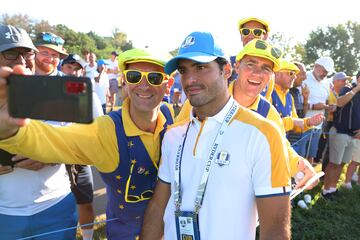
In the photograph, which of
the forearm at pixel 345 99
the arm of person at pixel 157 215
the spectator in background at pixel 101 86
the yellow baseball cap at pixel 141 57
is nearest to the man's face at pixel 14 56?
the yellow baseball cap at pixel 141 57

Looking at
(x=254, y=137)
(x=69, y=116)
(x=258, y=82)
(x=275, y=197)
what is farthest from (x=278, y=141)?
(x=258, y=82)

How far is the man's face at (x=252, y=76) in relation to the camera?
120 inches

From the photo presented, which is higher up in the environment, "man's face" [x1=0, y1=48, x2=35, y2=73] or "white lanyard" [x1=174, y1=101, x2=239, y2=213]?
"man's face" [x1=0, y1=48, x2=35, y2=73]

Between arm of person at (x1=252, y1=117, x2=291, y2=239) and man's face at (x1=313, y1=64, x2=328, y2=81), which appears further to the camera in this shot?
man's face at (x1=313, y1=64, x2=328, y2=81)

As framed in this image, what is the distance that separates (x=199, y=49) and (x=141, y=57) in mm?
484

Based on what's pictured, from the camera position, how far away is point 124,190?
89.2 inches

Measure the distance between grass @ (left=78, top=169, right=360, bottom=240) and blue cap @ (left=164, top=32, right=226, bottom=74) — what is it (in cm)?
310

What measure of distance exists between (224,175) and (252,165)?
0.15 meters

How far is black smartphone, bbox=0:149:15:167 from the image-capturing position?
83.1 inches

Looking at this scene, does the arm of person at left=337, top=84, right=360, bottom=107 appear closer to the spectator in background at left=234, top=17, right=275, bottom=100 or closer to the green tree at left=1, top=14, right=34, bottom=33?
the spectator in background at left=234, top=17, right=275, bottom=100

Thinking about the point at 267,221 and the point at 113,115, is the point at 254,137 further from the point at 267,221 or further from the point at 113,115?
the point at 113,115

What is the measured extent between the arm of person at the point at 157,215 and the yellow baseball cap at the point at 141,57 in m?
0.81

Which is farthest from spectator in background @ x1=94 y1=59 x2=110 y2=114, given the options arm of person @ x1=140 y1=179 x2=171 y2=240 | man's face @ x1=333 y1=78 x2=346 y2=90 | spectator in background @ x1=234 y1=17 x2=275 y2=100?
arm of person @ x1=140 y1=179 x2=171 y2=240

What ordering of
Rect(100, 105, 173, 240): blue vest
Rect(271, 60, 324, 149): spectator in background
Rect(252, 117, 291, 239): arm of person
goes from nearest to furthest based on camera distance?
Rect(252, 117, 291, 239): arm of person < Rect(100, 105, 173, 240): blue vest < Rect(271, 60, 324, 149): spectator in background
